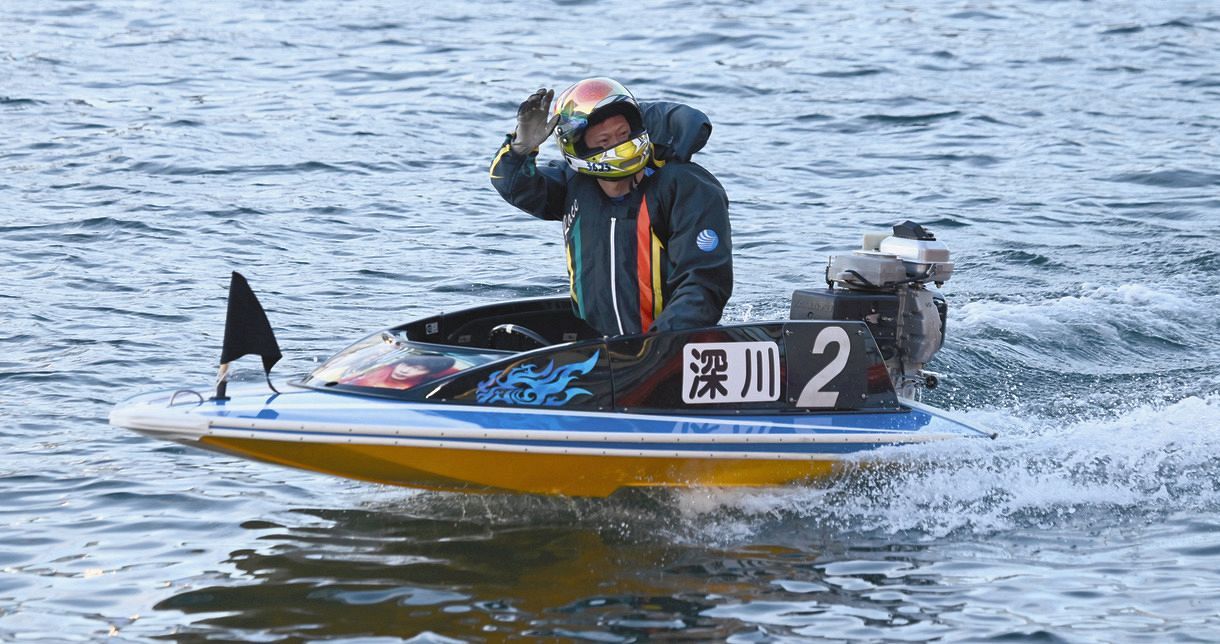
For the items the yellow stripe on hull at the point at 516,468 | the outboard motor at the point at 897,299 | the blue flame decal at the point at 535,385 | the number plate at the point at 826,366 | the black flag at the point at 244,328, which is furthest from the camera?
the outboard motor at the point at 897,299

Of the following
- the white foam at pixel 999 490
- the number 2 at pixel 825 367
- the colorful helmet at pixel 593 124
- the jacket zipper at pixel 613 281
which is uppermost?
the colorful helmet at pixel 593 124

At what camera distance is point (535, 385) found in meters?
6.38

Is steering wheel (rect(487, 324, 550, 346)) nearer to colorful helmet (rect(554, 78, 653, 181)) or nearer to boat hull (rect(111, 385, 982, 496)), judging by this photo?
boat hull (rect(111, 385, 982, 496))

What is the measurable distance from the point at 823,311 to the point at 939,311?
0.66 meters

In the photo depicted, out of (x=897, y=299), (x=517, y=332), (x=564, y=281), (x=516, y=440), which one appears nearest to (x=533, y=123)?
(x=517, y=332)

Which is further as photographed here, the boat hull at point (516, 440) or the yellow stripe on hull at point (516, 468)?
the yellow stripe on hull at point (516, 468)

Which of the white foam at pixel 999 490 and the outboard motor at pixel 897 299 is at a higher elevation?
the outboard motor at pixel 897 299

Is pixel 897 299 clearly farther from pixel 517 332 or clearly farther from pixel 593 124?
pixel 517 332

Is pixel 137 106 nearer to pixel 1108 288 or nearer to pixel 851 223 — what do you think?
pixel 851 223

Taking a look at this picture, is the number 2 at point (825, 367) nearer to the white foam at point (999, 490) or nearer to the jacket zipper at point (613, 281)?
the white foam at point (999, 490)

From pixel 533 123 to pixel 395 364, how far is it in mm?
1236

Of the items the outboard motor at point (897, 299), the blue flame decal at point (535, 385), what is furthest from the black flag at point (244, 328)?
the outboard motor at point (897, 299)

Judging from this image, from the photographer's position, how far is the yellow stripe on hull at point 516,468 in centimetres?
611

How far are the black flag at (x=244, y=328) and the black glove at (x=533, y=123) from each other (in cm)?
148
